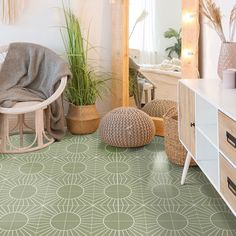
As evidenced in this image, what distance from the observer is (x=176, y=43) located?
329 cm

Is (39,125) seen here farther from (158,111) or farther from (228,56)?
(228,56)

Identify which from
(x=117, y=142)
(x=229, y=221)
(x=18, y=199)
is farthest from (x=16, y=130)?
(x=229, y=221)

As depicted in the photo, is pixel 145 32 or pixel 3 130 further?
pixel 145 32

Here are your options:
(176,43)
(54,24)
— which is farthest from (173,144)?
(54,24)

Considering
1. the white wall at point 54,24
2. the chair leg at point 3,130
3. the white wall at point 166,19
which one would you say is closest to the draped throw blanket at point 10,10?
the white wall at point 54,24

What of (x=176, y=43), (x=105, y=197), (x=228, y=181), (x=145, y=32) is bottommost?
(x=105, y=197)

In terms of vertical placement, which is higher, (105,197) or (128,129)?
(128,129)

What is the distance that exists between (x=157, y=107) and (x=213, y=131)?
1.64 meters

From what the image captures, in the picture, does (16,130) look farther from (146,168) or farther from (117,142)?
(146,168)

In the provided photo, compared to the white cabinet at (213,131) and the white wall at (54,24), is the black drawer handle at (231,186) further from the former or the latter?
the white wall at (54,24)

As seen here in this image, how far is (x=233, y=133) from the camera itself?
4.87ft

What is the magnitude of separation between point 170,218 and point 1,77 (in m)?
2.15

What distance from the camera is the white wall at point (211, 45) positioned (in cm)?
255

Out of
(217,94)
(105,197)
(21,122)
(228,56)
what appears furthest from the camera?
(21,122)
